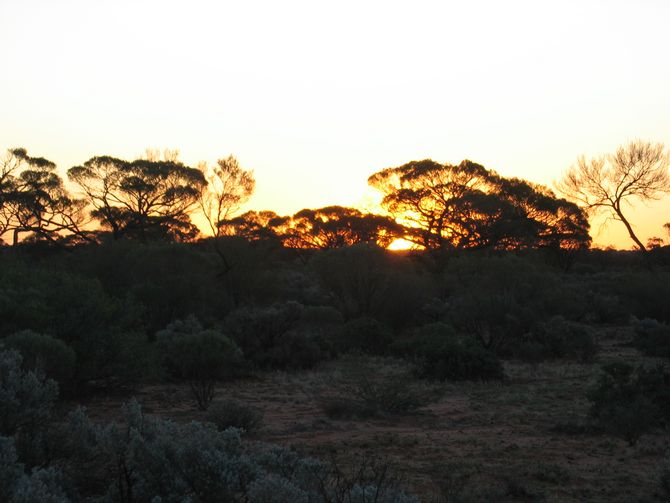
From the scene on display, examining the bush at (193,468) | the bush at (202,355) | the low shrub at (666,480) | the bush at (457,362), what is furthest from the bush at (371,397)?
the bush at (193,468)

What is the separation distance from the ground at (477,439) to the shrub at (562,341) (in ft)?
11.8

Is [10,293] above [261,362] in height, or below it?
above

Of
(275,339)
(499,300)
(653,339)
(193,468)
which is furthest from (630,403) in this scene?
(275,339)

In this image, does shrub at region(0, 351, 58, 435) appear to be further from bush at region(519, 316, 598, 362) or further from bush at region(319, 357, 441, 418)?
bush at region(519, 316, 598, 362)

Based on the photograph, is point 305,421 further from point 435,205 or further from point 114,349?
point 435,205

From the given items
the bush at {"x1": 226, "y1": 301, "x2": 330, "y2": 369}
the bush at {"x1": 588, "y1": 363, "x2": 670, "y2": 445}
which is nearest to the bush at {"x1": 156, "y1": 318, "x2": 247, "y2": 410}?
the bush at {"x1": 226, "y1": 301, "x2": 330, "y2": 369}

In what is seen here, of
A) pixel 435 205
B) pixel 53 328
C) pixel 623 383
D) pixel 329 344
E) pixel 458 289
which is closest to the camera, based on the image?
pixel 623 383

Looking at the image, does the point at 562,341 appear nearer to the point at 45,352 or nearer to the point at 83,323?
the point at 83,323

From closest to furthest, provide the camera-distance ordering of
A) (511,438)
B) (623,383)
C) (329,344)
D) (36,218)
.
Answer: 1. (511,438)
2. (623,383)
3. (329,344)
4. (36,218)

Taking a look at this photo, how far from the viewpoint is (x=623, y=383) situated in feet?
34.6

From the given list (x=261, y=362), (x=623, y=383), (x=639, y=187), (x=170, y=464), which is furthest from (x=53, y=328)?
(x=639, y=187)

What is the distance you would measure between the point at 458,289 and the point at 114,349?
1708cm

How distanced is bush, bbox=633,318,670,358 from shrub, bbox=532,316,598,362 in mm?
1412

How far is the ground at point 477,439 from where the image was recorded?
6.96 meters
